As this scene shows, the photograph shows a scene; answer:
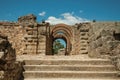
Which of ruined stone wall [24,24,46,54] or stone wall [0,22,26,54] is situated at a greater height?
stone wall [0,22,26,54]

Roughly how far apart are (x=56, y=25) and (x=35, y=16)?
9.56 feet

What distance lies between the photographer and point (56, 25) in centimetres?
2159

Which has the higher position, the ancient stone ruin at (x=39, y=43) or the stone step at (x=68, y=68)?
the ancient stone ruin at (x=39, y=43)

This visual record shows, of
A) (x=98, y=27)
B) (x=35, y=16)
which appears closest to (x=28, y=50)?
(x=98, y=27)

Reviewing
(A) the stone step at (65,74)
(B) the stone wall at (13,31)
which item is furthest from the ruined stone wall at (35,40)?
(A) the stone step at (65,74)

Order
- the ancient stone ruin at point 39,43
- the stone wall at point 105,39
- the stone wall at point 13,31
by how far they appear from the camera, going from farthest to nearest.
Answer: the stone wall at point 13,31 < the stone wall at point 105,39 < the ancient stone ruin at point 39,43

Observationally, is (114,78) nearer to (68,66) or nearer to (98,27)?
(68,66)

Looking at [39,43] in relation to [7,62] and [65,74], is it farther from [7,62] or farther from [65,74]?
[7,62]

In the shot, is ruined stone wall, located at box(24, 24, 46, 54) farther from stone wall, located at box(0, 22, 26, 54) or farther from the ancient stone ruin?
→ stone wall, located at box(0, 22, 26, 54)

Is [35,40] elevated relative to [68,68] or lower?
elevated

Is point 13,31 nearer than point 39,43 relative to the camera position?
No

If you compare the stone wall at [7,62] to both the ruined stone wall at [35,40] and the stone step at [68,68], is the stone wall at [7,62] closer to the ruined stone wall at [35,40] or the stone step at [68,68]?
the stone step at [68,68]

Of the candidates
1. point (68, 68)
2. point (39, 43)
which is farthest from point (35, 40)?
point (68, 68)

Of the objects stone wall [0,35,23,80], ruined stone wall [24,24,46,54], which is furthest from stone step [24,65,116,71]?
ruined stone wall [24,24,46,54]
